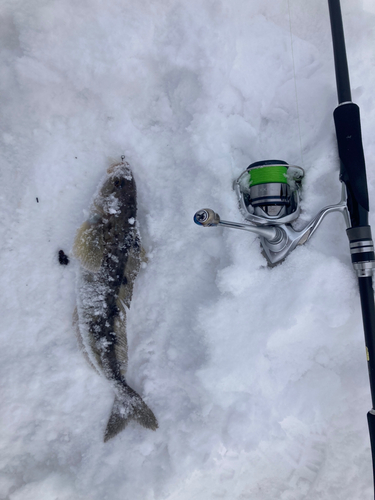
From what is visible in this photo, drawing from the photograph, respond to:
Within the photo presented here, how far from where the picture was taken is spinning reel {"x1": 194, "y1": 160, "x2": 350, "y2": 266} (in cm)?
212

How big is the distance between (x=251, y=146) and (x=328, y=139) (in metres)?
0.62

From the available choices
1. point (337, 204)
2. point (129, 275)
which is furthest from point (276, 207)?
point (129, 275)

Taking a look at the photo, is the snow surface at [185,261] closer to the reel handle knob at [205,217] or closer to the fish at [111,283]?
the fish at [111,283]

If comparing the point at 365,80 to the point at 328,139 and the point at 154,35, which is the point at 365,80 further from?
the point at 154,35

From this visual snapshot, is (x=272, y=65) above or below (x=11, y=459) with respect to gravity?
Answer: above

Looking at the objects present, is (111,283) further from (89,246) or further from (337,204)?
(337,204)

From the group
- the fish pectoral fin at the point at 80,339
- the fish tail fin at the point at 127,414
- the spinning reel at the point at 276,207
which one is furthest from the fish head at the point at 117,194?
the fish tail fin at the point at 127,414

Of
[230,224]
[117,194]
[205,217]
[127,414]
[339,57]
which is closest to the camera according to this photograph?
[205,217]

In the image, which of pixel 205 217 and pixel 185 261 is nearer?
pixel 205 217

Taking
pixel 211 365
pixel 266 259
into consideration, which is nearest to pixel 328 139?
pixel 266 259

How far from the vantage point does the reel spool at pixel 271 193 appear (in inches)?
84.8

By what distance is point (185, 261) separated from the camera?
275 cm

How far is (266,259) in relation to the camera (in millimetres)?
2455

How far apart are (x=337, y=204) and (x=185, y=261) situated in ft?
4.39
